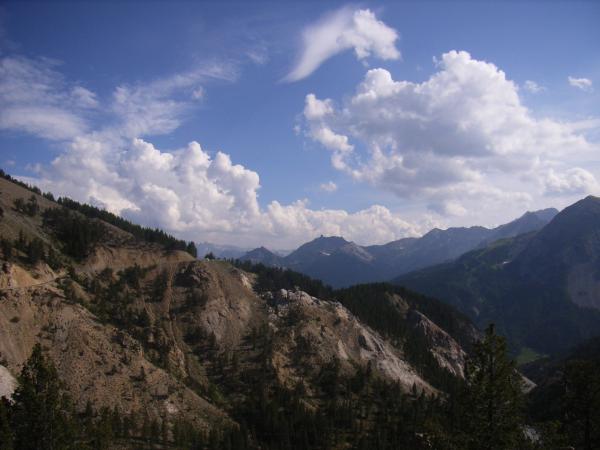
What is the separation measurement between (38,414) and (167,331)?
311ft

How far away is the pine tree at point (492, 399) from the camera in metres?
28.0

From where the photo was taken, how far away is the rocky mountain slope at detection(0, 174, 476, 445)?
9112cm

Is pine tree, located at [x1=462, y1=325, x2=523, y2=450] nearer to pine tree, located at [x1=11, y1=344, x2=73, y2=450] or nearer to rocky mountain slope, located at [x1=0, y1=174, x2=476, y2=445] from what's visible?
pine tree, located at [x1=11, y1=344, x2=73, y2=450]

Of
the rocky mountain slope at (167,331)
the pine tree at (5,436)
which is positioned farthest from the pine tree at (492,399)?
the rocky mountain slope at (167,331)

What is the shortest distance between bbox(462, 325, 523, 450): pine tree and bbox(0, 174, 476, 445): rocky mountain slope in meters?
76.4

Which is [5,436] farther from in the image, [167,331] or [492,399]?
[167,331]

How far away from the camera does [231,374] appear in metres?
124

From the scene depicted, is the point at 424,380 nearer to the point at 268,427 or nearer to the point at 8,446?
the point at 268,427

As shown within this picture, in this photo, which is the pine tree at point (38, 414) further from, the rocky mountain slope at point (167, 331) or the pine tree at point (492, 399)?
the rocky mountain slope at point (167, 331)

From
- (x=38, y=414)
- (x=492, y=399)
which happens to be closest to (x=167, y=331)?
(x=38, y=414)

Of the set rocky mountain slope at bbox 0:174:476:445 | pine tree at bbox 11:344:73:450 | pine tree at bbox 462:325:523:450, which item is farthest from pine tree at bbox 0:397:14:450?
rocky mountain slope at bbox 0:174:476:445

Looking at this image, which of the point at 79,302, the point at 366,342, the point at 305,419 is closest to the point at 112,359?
the point at 79,302

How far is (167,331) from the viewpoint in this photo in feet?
420

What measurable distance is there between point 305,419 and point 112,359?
5012 cm
